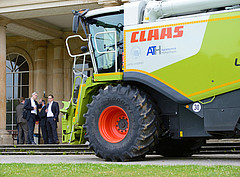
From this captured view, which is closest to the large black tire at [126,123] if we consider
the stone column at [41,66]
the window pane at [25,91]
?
the stone column at [41,66]

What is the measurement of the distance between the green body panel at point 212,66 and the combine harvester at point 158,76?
17mm

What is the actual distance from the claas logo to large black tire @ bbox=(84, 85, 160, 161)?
0.97 metres

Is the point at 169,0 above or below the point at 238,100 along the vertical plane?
above

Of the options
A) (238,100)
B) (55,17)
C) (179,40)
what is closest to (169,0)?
(179,40)

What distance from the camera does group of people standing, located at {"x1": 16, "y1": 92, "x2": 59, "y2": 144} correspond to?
16.0 m

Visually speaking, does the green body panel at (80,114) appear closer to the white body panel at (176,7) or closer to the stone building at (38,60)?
the white body panel at (176,7)

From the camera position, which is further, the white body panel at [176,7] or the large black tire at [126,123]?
the large black tire at [126,123]

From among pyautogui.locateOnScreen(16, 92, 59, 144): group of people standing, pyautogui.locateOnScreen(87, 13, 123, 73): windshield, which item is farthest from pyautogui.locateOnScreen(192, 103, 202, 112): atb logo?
pyautogui.locateOnScreen(16, 92, 59, 144): group of people standing

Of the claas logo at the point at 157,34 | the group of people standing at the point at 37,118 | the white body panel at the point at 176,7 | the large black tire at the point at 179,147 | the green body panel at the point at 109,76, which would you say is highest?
the white body panel at the point at 176,7

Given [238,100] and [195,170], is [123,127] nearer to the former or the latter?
[238,100]

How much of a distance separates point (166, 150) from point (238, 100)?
2864 millimetres

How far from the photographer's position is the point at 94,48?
10.4 m

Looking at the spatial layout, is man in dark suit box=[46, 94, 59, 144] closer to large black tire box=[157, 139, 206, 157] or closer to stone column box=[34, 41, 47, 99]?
large black tire box=[157, 139, 206, 157]

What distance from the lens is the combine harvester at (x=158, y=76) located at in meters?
8.64
